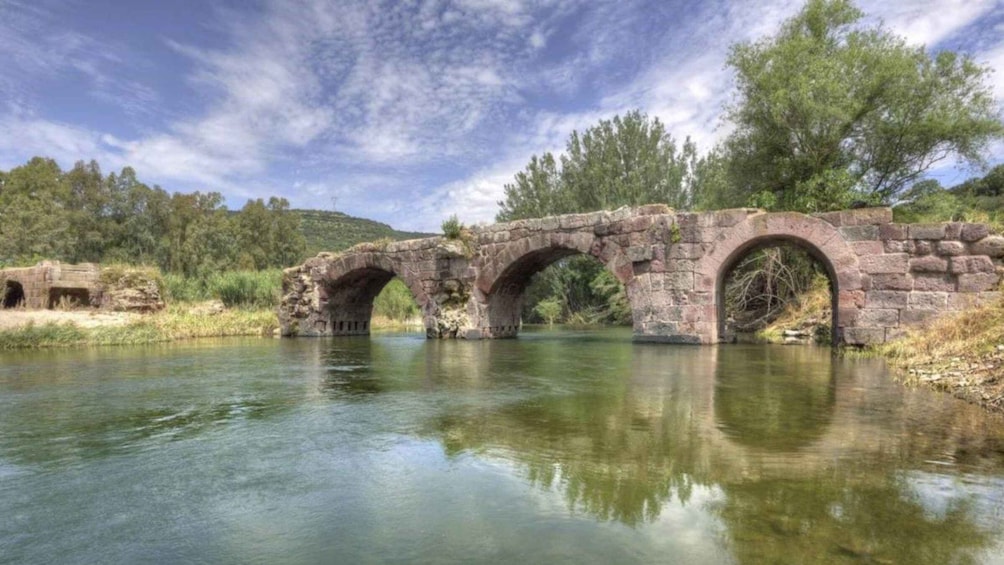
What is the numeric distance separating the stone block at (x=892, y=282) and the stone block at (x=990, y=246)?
43.9 inches

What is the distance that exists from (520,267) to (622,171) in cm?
1839

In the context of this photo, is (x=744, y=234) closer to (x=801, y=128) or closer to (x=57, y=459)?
(x=801, y=128)

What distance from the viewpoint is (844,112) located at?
656 inches

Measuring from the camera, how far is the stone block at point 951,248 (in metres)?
10.7

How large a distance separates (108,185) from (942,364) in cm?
5314

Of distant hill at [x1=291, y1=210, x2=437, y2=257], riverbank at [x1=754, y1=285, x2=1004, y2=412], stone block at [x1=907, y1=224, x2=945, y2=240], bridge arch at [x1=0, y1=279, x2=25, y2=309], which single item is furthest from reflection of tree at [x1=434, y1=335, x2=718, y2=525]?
distant hill at [x1=291, y1=210, x2=437, y2=257]

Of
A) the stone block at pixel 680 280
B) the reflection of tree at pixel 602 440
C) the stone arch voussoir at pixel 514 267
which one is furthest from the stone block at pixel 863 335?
the reflection of tree at pixel 602 440

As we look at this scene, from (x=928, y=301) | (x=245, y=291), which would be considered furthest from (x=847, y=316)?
(x=245, y=291)

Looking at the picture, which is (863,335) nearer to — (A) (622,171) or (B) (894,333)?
(B) (894,333)

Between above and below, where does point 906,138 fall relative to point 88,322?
above

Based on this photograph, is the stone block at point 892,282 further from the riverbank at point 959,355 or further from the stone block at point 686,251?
the stone block at point 686,251

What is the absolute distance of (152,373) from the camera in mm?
8969

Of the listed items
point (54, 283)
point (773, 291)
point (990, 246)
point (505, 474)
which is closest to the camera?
point (505, 474)

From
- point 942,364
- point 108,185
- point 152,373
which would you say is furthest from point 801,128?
point 108,185
